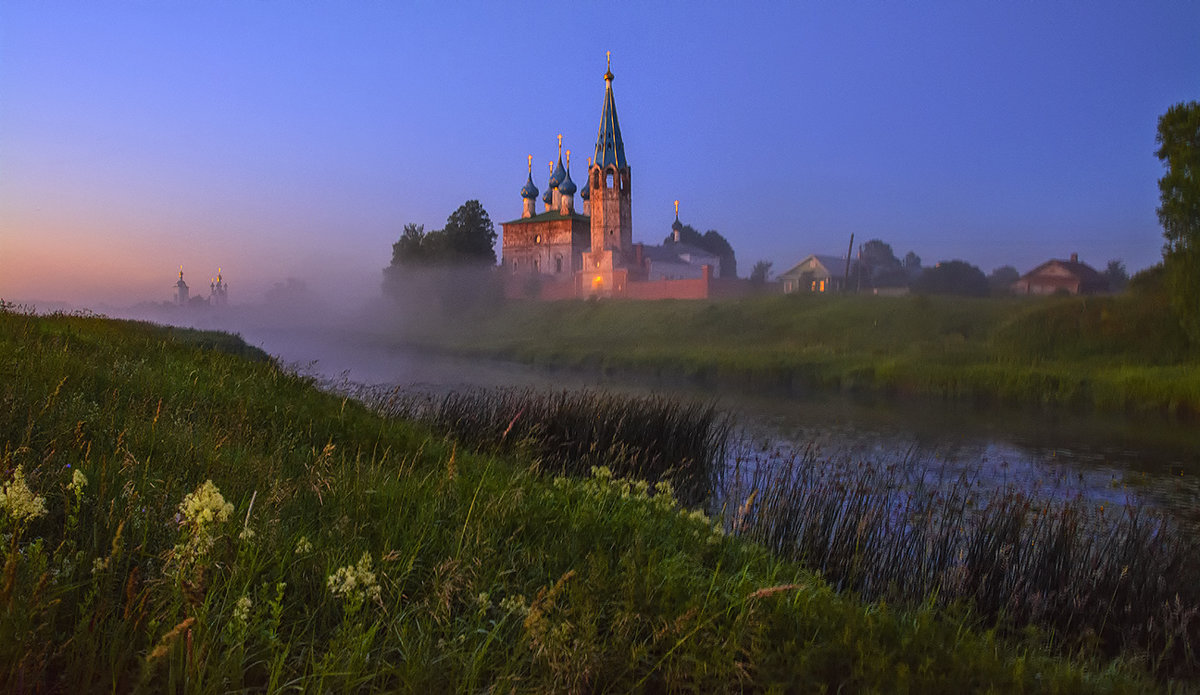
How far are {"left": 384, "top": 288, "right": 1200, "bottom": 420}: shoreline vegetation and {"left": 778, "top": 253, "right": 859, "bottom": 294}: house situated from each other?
20.7 m

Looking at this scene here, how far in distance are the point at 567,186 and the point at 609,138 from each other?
9.34m

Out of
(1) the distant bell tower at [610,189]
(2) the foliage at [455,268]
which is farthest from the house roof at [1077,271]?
(2) the foliage at [455,268]

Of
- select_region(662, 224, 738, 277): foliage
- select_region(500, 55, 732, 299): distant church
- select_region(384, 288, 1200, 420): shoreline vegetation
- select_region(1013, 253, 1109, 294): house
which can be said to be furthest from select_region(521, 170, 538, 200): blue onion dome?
select_region(1013, 253, 1109, 294): house

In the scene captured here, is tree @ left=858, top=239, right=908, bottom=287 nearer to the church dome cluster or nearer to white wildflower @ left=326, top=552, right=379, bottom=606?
the church dome cluster

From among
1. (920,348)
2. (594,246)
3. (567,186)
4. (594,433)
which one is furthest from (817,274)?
(594,433)

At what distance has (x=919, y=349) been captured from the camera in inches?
1357

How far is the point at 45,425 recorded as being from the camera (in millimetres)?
5070

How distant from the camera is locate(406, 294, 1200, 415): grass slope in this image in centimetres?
2512

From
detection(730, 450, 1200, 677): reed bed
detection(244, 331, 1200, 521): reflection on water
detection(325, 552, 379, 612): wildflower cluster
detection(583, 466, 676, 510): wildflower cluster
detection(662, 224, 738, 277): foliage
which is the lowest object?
detection(244, 331, 1200, 521): reflection on water

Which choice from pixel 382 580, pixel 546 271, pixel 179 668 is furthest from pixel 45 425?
pixel 546 271

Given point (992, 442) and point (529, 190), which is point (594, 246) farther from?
point (992, 442)

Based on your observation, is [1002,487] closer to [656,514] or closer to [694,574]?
[656,514]

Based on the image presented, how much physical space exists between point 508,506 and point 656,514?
77.8 inches

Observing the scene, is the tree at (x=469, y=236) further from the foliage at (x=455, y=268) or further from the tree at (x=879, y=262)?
the tree at (x=879, y=262)
